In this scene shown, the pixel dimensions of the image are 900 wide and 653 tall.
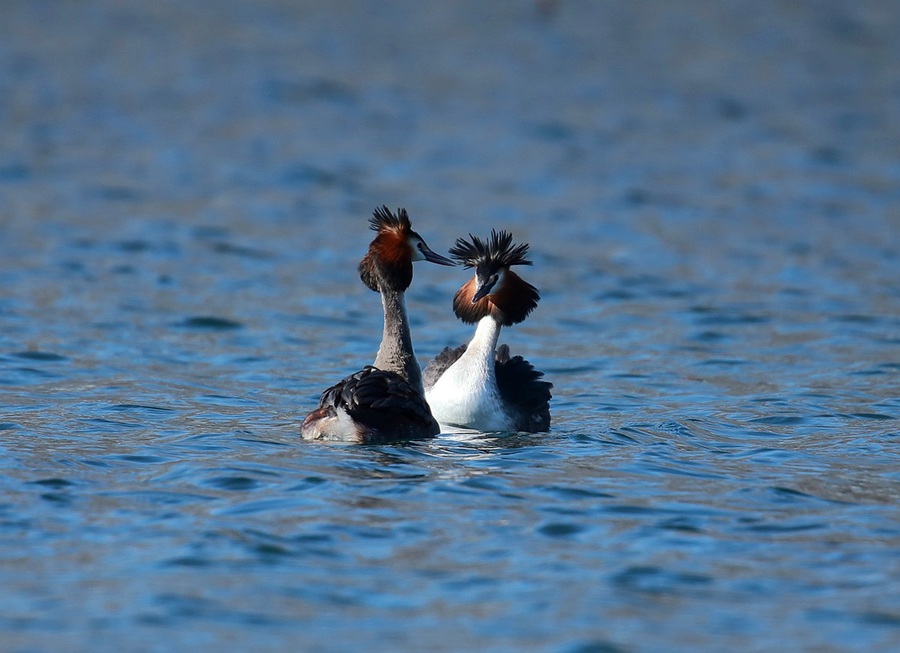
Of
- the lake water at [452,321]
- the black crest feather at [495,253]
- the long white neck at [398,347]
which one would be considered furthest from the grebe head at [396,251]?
the lake water at [452,321]

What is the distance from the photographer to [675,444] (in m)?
10.9

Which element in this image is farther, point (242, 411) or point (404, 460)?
point (242, 411)

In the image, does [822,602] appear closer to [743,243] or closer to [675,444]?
[675,444]

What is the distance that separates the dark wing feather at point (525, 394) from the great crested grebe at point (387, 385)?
79 cm

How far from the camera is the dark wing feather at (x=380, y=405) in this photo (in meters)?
10.2

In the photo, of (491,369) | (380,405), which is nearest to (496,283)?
(491,369)

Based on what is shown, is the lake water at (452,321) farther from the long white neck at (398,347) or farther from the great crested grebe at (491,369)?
the long white neck at (398,347)

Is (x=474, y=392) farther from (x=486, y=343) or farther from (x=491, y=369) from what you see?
(x=486, y=343)

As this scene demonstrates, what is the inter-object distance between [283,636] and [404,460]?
10.3ft

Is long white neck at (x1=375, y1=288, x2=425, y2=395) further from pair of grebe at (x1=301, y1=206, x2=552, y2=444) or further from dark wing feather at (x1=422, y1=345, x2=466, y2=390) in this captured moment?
dark wing feather at (x1=422, y1=345, x2=466, y2=390)

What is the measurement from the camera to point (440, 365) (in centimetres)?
1230

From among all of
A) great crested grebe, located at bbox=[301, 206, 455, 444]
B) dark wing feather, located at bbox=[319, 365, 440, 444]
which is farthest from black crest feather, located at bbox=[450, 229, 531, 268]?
dark wing feather, located at bbox=[319, 365, 440, 444]

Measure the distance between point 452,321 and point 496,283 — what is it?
5292mm

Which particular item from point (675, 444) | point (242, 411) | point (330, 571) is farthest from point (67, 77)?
point (330, 571)
